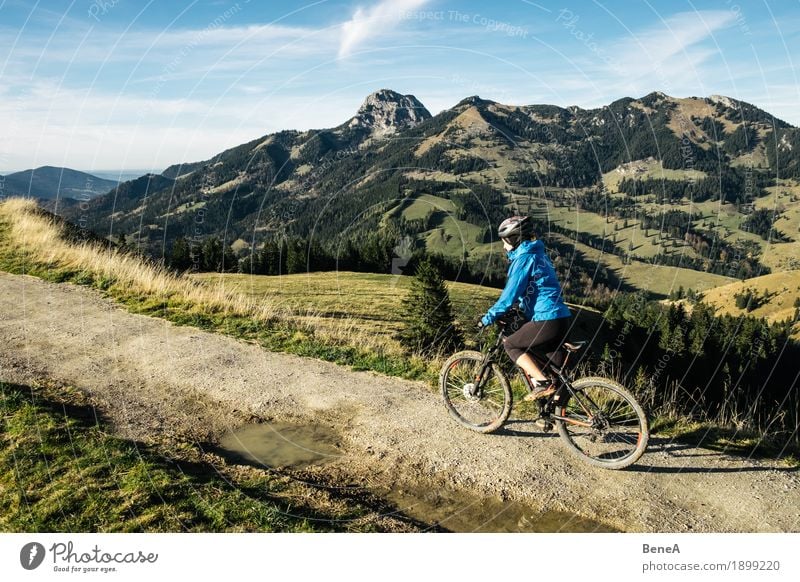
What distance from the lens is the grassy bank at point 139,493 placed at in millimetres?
5488

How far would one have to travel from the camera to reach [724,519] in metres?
5.84

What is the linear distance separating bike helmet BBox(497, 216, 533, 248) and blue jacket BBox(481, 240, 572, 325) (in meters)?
0.15

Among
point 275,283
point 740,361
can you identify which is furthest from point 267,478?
point 740,361

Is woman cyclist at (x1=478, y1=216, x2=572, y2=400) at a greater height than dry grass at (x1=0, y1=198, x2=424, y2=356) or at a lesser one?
greater

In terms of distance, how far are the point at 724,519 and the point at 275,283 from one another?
37055mm

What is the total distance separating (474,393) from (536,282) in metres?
2.35

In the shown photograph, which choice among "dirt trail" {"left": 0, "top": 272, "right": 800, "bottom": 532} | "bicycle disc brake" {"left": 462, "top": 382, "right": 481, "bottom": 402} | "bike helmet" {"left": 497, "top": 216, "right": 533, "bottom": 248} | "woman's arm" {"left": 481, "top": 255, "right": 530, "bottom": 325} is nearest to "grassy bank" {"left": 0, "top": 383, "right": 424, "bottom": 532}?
"dirt trail" {"left": 0, "top": 272, "right": 800, "bottom": 532}

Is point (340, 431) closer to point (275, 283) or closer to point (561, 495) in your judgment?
point (561, 495)

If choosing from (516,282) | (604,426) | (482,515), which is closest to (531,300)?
(516,282)

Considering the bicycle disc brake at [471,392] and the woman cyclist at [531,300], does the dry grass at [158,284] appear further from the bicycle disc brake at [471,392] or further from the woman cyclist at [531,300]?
the woman cyclist at [531,300]

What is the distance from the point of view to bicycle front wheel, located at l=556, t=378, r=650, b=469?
668cm

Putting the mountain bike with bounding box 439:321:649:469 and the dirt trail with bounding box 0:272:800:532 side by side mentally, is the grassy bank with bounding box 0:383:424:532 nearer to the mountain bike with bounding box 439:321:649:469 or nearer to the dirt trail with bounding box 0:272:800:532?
the dirt trail with bounding box 0:272:800:532

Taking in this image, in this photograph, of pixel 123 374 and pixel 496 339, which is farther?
pixel 123 374

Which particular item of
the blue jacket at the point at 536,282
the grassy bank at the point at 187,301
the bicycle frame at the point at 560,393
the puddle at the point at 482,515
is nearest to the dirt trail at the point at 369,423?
the puddle at the point at 482,515
